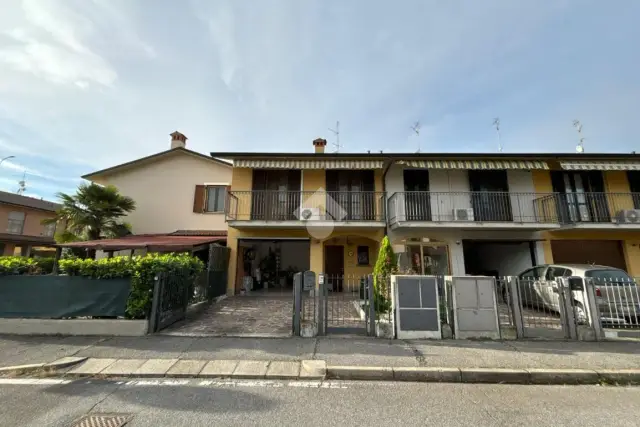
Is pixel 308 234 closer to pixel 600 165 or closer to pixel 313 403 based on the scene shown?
pixel 313 403

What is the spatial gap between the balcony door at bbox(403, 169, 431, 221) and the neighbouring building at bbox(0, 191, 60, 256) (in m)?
25.1

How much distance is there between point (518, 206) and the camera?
1231 cm

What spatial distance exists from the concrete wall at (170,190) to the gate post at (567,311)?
1345 cm

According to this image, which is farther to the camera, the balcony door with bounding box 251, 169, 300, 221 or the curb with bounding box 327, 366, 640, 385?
the balcony door with bounding box 251, 169, 300, 221

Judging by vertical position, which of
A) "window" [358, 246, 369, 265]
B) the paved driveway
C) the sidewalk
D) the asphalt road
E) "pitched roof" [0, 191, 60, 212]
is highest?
"pitched roof" [0, 191, 60, 212]

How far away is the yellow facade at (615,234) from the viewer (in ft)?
39.6

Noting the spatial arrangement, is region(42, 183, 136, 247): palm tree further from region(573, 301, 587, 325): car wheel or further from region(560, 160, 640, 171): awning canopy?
region(560, 160, 640, 171): awning canopy

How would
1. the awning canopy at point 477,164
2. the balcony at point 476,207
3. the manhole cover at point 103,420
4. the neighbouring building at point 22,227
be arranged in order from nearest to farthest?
the manhole cover at point 103,420
the awning canopy at point 477,164
the balcony at point 476,207
the neighbouring building at point 22,227

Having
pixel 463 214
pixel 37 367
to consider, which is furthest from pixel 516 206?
pixel 37 367

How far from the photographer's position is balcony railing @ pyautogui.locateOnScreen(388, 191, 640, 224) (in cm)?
1209

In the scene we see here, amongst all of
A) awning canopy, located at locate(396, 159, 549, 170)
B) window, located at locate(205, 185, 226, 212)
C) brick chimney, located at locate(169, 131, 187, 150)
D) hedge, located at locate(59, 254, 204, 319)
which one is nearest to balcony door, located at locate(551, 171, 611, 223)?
awning canopy, located at locate(396, 159, 549, 170)

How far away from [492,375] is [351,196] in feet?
30.7

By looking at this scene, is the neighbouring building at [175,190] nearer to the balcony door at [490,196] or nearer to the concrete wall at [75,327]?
the concrete wall at [75,327]

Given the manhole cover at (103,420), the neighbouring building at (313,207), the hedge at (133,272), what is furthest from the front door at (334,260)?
the manhole cover at (103,420)
